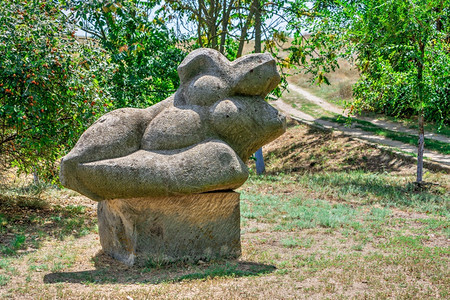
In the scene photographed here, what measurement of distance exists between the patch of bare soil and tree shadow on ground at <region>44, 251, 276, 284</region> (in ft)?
34.6

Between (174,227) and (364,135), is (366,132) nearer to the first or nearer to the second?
(364,135)

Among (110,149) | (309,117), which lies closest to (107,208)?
(110,149)

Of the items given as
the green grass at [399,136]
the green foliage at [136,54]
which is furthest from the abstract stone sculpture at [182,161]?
the green grass at [399,136]

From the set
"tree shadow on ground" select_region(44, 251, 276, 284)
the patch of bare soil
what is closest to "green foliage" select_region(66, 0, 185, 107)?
"tree shadow on ground" select_region(44, 251, 276, 284)

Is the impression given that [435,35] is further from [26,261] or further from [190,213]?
[26,261]

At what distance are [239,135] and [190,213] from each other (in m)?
1.32

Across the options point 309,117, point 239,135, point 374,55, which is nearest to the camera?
point 239,135

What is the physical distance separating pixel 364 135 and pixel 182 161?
16.0 m

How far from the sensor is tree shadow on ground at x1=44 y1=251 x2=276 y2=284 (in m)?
6.11

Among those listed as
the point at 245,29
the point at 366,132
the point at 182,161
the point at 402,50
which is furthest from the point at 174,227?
the point at 366,132

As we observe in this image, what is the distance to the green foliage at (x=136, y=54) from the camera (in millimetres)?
11141

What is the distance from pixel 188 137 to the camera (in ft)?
21.6

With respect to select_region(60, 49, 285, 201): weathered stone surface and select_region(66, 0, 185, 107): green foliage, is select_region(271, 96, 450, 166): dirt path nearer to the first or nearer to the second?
select_region(66, 0, 185, 107): green foliage

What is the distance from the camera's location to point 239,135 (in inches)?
271
